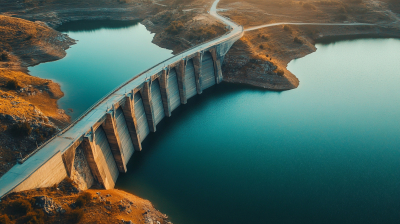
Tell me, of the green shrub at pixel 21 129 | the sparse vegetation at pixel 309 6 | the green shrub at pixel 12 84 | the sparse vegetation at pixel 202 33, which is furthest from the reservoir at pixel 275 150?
the sparse vegetation at pixel 309 6

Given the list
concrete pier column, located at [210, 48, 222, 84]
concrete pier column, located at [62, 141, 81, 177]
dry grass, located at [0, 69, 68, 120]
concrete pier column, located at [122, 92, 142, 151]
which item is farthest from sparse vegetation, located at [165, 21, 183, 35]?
concrete pier column, located at [62, 141, 81, 177]

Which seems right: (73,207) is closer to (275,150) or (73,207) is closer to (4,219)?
(4,219)

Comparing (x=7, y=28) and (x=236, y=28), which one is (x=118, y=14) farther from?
(x=236, y=28)

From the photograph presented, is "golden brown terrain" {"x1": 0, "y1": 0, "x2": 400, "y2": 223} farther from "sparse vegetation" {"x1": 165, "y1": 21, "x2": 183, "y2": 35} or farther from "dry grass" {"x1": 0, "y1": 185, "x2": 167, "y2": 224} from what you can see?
"sparse vegetation" {"x1": 165, "y1": 21, "x2": 183, "y2": 35}

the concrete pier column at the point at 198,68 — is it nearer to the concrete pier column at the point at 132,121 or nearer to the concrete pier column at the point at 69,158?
the concrete pier column at the point at 132,121

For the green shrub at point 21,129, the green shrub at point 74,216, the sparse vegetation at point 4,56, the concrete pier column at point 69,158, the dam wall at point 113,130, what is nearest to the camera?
the green shrub at point 74,216

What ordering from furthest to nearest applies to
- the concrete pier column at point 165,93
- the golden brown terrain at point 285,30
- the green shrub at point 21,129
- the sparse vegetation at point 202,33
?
the sparse vegetation at point 202,33
the golden brown terrain at point 285,30
the concrete pier column at point 165,93
the green shrub at point 21,129

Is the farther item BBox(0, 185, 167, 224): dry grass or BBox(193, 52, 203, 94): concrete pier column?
BBox(193, 52, 203, 94): concrete pier column
